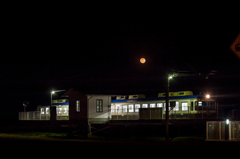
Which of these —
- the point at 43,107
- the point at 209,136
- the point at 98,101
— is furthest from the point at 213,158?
the point at 43,107

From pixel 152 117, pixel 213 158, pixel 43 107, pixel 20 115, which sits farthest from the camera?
pixel 43 107

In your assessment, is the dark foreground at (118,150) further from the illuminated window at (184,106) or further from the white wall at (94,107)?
the white wall at (94,107)

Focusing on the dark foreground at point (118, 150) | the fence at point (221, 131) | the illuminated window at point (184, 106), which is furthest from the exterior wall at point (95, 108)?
the dark foreground at point (118, 150)

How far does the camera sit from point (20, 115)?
42969 millimetres

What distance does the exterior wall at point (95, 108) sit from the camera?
A: 108ft

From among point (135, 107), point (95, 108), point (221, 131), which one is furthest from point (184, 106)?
point (95, 108)

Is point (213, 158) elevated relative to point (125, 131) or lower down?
elevated

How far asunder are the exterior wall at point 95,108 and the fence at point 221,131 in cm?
1425

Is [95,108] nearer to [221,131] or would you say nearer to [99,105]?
[99,105]

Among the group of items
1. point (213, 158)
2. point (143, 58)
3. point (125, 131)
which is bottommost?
point (125, 131)

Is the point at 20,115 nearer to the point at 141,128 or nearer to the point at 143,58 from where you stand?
the point at 141,128

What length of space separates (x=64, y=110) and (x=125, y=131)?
641 inches

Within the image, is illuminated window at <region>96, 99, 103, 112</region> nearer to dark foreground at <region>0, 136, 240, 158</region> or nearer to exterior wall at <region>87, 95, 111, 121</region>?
exterior wall at <region>87, 95, 111, 121</region>

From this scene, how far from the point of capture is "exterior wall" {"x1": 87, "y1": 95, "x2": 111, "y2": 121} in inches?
1297
